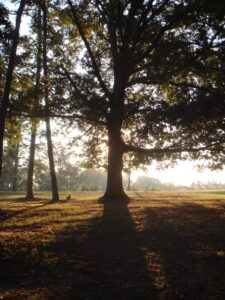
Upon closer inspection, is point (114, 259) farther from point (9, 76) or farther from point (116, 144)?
point (116, 144)

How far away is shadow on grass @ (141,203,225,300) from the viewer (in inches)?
239

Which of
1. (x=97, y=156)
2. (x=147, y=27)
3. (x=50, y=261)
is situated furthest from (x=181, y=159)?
(x=50, y=261)

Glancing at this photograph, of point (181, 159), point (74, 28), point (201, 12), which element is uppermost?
point (74, 28)

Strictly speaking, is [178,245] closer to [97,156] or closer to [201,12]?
[201,12]

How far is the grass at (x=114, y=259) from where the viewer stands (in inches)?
239

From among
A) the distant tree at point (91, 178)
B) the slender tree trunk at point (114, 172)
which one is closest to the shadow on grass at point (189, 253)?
the slender tree trunk at point (114, 172)

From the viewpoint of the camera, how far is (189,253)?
8172 mm

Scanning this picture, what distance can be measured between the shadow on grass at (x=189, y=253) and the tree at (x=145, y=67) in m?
9.53

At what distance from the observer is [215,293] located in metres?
5.83

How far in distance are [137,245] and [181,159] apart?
18.0m

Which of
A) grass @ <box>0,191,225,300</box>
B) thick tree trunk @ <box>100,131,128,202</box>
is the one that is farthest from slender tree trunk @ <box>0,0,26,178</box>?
thick tree trunk @ <box>100,131,128,202</box>

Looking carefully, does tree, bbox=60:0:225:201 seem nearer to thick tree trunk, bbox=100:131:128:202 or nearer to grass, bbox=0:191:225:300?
thick tree trunk, bbox=100:131:128:202

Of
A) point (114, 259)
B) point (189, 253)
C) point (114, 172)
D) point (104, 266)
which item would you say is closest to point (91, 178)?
point (114, 172)

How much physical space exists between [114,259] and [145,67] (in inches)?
602
